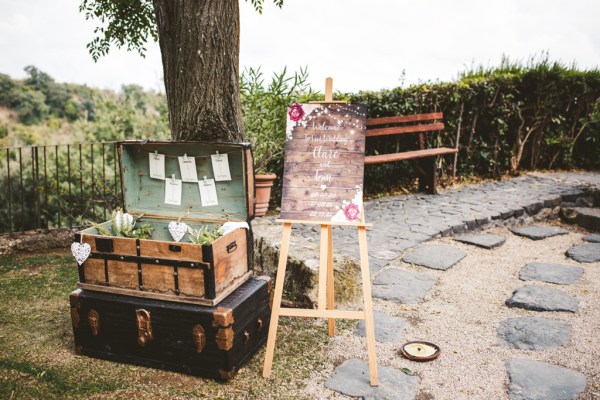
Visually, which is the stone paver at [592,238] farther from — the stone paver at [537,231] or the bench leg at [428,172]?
the bench leg at [428,172]

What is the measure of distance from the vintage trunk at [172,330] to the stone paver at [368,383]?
2.01 ft

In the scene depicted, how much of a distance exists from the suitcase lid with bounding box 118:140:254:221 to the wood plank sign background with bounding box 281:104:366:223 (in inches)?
13.7

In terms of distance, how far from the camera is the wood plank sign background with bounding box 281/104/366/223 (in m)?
3.04

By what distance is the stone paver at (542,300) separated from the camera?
384 cm

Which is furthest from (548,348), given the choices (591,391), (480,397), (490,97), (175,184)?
(490,97)

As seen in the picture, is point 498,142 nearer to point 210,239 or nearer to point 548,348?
point 548,348

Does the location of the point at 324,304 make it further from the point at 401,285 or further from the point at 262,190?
the point at 262,190

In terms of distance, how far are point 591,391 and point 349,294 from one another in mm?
1696

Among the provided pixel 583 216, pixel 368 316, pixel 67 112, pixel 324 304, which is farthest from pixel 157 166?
pixel 67 112

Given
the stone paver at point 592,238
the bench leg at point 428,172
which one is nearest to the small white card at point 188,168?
the bench leg at point 428,172

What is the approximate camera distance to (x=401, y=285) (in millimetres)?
4344

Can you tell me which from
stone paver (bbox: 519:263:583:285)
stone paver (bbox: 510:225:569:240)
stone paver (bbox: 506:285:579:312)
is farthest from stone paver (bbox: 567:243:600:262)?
stone paver (bbox: 506:285:579:312)

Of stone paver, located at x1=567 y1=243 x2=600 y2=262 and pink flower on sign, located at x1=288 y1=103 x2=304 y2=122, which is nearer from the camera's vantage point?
pink flower on sign, located at x1=288 y1=103 x2=304 y2=122

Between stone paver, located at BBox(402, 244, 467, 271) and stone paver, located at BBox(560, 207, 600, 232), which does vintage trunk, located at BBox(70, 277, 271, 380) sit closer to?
stone paver, located at BBox(402, 244, 467, 271)
